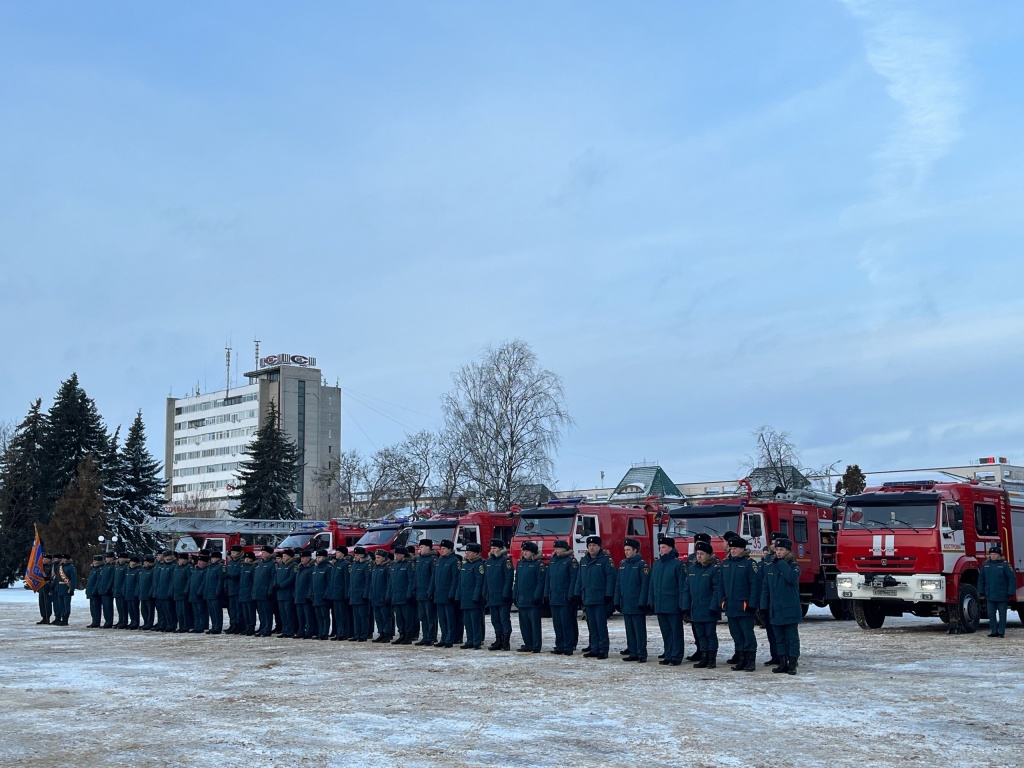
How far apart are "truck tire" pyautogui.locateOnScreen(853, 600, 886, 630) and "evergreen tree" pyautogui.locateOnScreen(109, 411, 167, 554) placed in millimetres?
31784

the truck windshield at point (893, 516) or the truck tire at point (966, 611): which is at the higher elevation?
the truck windshield at point (893, 516)

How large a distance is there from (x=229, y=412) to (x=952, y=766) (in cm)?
12926

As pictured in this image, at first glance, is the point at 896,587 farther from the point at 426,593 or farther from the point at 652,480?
the point at 652,480

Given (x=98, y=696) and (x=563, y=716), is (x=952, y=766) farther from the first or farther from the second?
(x=98, y=696)

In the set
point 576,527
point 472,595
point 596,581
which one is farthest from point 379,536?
point 596,581

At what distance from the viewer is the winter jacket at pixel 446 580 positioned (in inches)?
688

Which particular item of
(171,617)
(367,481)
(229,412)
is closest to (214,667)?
(171,617)

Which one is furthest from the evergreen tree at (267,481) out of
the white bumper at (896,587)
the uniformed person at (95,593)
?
the white bumper at (896,587)

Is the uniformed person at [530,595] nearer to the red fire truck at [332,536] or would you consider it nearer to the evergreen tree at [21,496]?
the red fire truck at [332,536]

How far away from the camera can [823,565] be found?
24297 mm

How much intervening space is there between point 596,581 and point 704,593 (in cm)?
178

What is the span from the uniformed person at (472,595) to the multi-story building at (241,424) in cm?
10691

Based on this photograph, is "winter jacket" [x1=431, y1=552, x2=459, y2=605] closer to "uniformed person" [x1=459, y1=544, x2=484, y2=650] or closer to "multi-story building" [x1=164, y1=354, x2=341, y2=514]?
"uniformed person" [x1=459, y1=544, x2=484, y2=650]

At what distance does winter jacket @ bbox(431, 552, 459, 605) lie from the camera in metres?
17.5
